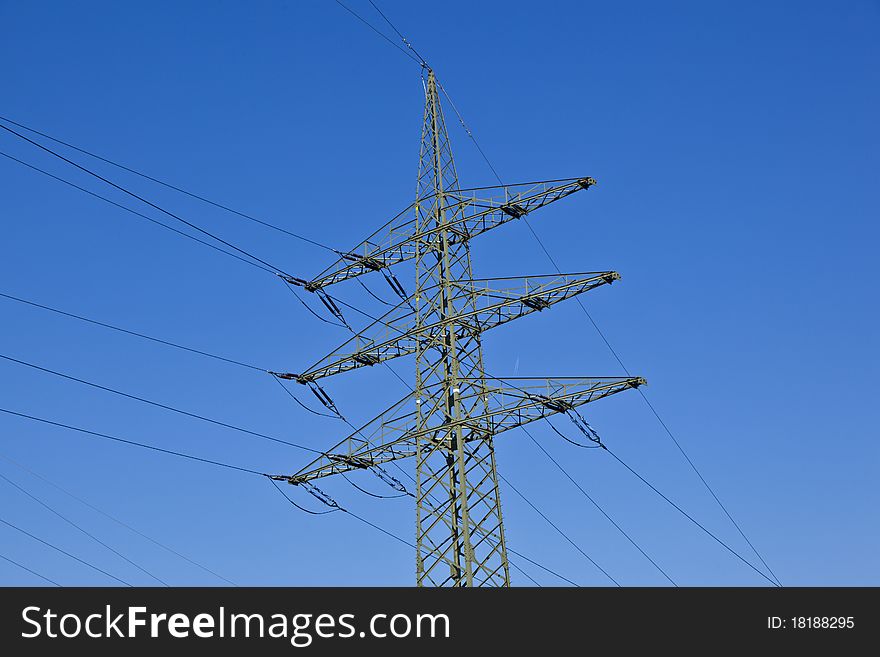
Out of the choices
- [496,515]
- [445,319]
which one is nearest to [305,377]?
[445,319]

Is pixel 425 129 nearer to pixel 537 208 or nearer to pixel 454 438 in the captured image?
pixel 537 208

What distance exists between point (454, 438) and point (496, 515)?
2303 mm
